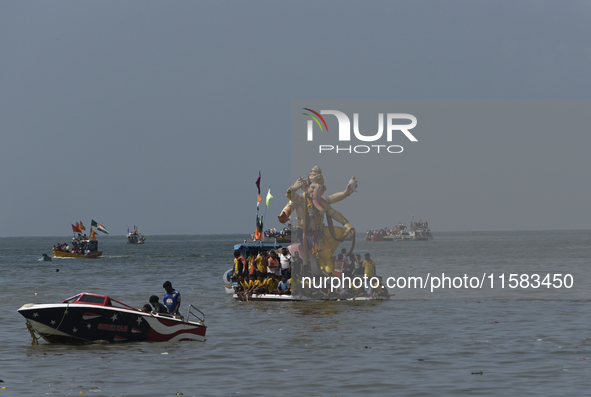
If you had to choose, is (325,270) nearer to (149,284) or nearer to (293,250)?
(293,250)

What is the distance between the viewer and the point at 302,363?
17.1 metres

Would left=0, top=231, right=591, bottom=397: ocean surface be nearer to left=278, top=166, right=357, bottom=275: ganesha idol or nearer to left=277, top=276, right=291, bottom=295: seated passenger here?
left=277, top=276, right=291, bottom=295: seated passenger

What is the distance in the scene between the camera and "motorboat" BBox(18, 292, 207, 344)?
19.4 metres

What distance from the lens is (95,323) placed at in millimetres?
19641

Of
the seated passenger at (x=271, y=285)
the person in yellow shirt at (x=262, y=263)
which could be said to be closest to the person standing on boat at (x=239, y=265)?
the person in yellow shirt at (x=262, y=263)

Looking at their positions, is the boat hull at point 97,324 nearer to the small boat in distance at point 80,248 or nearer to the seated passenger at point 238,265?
the seated passenger at point 238,265

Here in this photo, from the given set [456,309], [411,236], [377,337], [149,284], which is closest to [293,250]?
[456,309]

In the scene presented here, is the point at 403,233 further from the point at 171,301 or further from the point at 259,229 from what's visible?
the point at 171,301

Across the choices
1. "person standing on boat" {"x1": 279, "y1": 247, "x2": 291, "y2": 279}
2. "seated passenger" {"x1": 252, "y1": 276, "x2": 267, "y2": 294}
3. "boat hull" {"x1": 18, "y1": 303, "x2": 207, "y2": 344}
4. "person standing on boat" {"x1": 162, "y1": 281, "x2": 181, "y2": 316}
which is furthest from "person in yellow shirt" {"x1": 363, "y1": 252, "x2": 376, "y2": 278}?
"boat hull" {"x1": 18, "y1": 303, "x2": 207, "y2": 344}

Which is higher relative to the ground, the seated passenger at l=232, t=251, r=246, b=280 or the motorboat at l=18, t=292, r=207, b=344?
the seated passenger at l=232, t=251, r=246, b=280

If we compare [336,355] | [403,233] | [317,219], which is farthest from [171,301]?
[403,233]

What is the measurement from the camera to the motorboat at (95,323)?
63.7ft

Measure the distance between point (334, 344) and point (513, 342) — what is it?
5.10m

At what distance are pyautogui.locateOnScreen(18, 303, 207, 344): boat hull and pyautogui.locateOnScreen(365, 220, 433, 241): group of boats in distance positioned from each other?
362 ft
